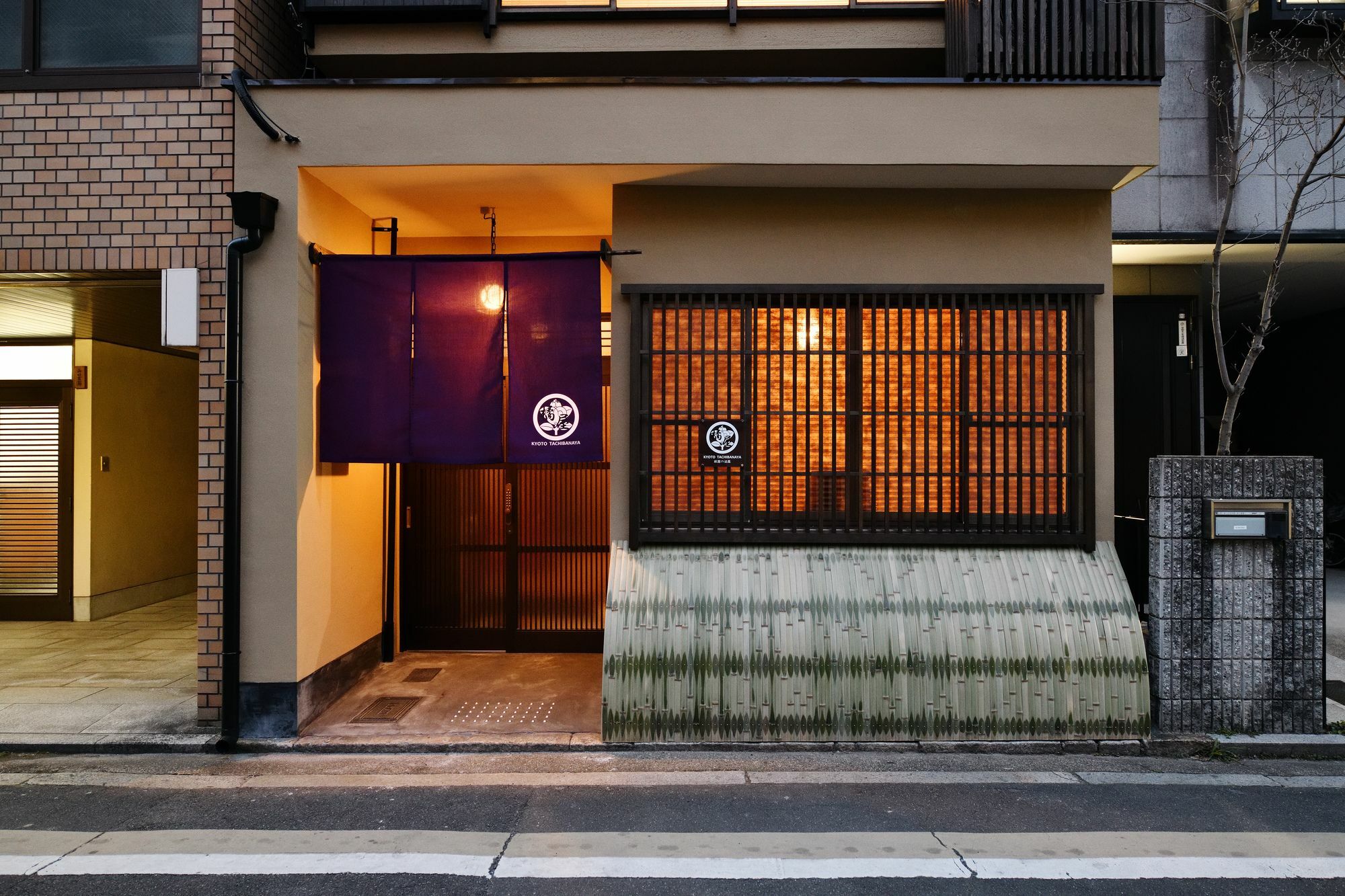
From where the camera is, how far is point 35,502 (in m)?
10.2

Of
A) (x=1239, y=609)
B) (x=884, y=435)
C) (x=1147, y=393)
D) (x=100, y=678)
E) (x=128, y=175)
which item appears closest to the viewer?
(x=1239, y=609)

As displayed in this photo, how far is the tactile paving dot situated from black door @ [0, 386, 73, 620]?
7538 millimetres

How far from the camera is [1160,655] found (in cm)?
597

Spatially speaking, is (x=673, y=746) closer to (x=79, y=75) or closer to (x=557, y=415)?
(x=557, y=415)

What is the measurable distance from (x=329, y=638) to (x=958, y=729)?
5.75 meters

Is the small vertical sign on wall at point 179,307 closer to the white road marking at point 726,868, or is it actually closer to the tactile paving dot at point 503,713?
the tactile paving dot at point 503,713

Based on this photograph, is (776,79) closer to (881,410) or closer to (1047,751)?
(881,410)

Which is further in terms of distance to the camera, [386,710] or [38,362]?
[38,362]

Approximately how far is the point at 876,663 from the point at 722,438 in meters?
2.36

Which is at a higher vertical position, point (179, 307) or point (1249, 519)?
point (179, 307)

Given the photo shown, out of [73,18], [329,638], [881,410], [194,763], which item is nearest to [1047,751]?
[881,410]

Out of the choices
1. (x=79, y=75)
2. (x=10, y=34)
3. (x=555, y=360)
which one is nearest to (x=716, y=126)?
(x=555, y=360)

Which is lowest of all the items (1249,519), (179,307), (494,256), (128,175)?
(1249,519)

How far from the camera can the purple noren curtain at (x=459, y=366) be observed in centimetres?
656
